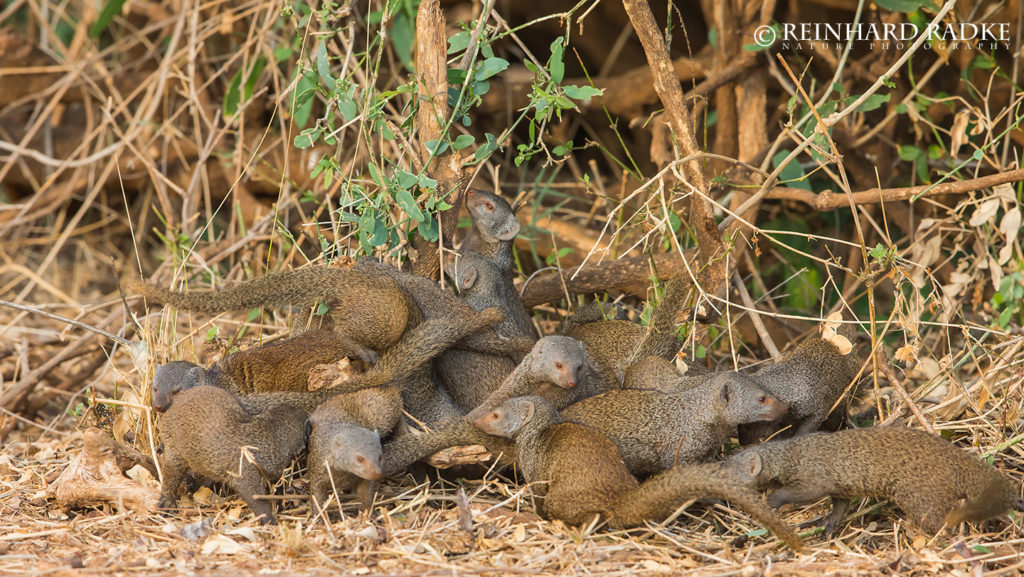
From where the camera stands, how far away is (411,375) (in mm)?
3129

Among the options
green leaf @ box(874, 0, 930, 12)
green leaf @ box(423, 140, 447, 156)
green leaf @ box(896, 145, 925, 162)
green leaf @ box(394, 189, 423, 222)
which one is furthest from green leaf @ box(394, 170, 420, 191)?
green leaf @ box(896, 145, 925, 162)

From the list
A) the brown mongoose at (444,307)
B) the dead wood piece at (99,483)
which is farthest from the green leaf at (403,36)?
the dead wood piece at (99,483)

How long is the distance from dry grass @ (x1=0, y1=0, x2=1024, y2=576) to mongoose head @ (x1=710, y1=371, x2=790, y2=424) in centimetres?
27

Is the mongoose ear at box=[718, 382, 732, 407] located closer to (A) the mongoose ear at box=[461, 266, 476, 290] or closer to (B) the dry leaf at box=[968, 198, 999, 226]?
(A) the mongoose ear at box=[461, 266, 476, 290]

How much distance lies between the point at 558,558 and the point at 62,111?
4767 millimetres

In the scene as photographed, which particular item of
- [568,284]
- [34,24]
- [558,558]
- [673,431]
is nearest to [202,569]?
[558,558]

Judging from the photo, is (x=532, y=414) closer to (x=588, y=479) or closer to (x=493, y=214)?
(x=588, y=479)

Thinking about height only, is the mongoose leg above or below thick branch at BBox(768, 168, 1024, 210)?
below

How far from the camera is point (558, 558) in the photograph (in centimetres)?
254

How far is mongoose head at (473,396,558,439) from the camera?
2.91 m

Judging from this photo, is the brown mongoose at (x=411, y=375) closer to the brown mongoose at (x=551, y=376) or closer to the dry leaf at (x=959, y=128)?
the brown mongoose at (x=551, y=376)

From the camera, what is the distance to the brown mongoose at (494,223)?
3.74 metres

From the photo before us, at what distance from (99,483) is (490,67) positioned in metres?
1.89

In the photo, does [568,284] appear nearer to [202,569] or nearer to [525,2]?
[202,569]
